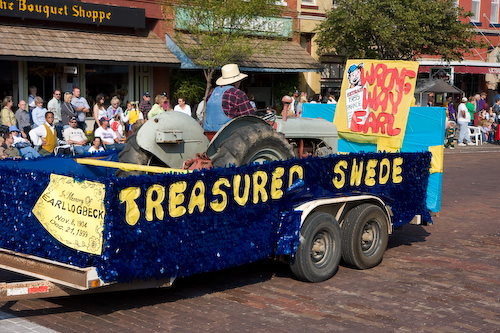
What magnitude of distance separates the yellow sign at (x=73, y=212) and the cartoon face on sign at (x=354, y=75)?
4.72 m

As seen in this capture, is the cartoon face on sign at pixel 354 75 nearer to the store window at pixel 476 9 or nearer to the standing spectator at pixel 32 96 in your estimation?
the standing spectator at pixel 32 96

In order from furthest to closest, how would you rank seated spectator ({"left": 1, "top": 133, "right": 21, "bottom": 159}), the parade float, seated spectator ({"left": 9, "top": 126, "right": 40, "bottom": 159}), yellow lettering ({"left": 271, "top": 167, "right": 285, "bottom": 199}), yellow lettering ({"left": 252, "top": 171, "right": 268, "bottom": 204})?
seated spectator ({"left": 9, "top": 126, "right": 40, "bottom": 159}), seated spectator ({"left": 1, "top": 133, "right": 21, "bottom": 159}), yellow lettering ({"left": 271, "top": 167, "right": 285, "bottom": 199}), yellow lettering ({"left": 252, "top": 171, "right": 268, "bottom": 204}), the parade float

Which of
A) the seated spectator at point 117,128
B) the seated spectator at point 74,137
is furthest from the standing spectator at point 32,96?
the seated spectator at point 74,137

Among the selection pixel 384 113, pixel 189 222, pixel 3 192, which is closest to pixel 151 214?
pixel 189 222

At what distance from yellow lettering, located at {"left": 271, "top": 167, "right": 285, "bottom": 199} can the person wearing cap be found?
125 centimetres

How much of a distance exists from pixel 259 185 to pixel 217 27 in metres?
14.3

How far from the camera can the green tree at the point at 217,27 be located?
1950 cm

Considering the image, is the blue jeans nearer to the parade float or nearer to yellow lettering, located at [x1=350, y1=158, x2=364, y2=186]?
the parade float

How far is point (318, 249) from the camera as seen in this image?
699 cm

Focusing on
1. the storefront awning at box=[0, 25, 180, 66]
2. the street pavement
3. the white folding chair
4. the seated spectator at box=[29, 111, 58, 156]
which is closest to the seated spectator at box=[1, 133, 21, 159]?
the seated spectator at box=[29, 111, 58, 156]

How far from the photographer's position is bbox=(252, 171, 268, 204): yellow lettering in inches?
249

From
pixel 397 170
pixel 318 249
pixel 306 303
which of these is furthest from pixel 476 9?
pixel 306 303

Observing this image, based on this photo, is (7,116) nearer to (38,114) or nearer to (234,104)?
(38,114)

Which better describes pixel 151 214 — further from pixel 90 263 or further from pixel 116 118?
pixel 116 118
